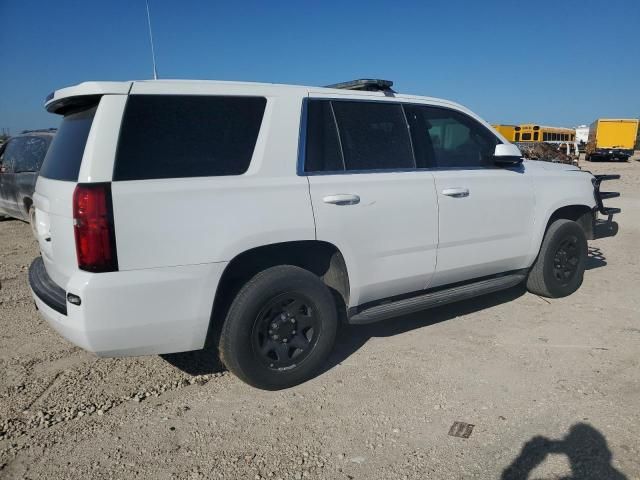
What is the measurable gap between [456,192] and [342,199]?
112cm

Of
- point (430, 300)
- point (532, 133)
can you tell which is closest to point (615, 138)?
→ point (532, 133)

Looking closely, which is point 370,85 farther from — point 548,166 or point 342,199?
point 548,166

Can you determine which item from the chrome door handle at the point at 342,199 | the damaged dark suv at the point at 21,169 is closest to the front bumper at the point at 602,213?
the chrome door handle at the point at 342,199

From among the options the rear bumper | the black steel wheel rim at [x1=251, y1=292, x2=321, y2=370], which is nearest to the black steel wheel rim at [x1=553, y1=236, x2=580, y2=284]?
the black steel wheel rim at [x1=251, y1=292, x2=321, y2=370]

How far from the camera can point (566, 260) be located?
5090 mm

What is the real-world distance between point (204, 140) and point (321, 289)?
1217 mm

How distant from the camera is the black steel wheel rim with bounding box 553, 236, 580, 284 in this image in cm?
501

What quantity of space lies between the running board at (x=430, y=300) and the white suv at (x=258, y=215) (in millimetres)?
18

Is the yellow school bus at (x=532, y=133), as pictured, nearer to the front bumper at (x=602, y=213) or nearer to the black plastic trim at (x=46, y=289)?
the front bumper at (x=602, y=213)

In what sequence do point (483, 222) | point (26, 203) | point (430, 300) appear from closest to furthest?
1. point (430, 300)
2. point (483, 222)
3. point (26, 203)

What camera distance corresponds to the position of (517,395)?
10.7 ft

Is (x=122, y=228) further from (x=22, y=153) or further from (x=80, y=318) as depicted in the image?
(x=22, y=153)

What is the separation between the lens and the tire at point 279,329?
3074 millimetres

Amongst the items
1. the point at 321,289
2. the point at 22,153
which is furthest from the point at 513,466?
the point at 22,153
